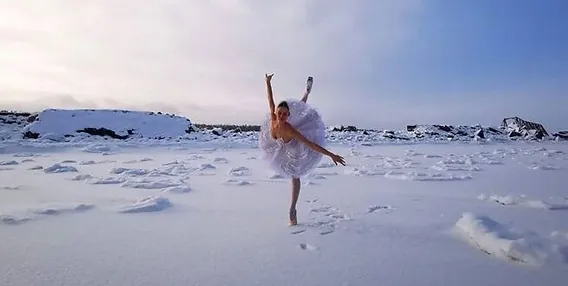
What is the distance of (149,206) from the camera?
11.8 ft

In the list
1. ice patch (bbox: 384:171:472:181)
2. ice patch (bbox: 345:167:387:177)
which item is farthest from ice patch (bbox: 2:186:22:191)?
ice patch (bbox: 384:171:472:181)

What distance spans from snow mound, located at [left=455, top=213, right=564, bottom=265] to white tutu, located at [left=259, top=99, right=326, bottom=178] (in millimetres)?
Result: 1438

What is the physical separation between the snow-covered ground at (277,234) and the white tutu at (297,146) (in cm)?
44

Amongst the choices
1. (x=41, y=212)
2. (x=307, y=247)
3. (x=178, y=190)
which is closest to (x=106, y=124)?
(x=178, y=190)

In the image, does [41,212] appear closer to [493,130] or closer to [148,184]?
[148,184]

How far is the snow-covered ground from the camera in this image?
204cm

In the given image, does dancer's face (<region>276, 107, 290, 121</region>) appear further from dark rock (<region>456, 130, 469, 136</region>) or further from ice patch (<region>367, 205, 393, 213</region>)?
dark rock (<region>456, 130, 469, 136</region>)

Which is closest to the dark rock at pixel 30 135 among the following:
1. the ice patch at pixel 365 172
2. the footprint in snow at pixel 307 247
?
the ice patch at pixel 365 172

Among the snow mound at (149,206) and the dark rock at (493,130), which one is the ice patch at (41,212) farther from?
the dark rock at (493,130)

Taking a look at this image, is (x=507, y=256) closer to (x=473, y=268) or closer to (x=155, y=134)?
(x=473, y=268)

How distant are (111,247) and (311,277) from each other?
1.36 meters

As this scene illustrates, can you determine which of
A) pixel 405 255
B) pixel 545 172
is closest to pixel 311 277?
pixel 405 255

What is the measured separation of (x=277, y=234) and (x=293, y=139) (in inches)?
39.6

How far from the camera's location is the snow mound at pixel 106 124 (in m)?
16.6
